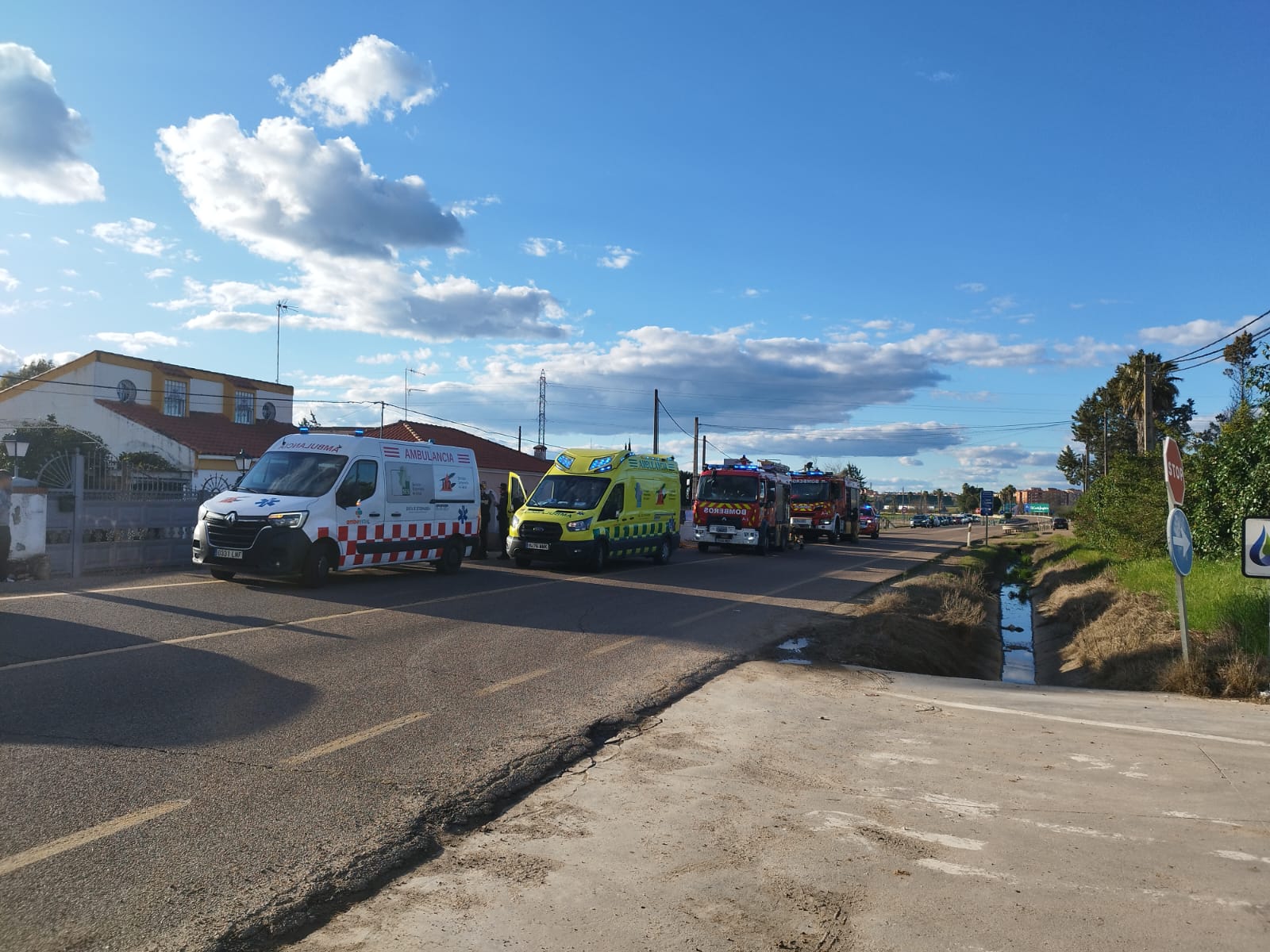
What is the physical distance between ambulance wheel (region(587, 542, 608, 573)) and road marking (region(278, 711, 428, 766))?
41.4 ft

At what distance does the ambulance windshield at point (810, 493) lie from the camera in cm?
4150

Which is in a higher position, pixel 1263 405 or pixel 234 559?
pixel 1263 405

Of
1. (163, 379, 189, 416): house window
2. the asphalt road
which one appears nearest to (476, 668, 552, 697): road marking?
the asphalt road

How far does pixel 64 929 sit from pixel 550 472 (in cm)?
1784

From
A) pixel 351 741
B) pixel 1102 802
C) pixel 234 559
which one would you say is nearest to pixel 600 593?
pixel 234 559

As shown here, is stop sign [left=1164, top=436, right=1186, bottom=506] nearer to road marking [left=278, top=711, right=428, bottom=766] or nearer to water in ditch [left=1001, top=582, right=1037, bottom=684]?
water in ditch [left=1001, top=582, right=1037, bottom=684]

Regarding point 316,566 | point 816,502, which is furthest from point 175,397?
point 316,566

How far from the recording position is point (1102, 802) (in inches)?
201

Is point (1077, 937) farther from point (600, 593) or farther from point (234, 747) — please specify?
point (600, 593)

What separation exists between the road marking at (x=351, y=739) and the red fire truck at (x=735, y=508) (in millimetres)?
23287

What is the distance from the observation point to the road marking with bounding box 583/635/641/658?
973 centimetres

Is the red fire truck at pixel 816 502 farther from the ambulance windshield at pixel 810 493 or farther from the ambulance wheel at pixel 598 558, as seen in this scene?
the ambulance wheel at pixel 598 558

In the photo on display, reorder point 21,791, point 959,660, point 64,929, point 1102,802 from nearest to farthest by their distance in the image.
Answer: point 64,929 → point 21,791 → point 1102,802 → point 959,660

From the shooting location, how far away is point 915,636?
1229cm
